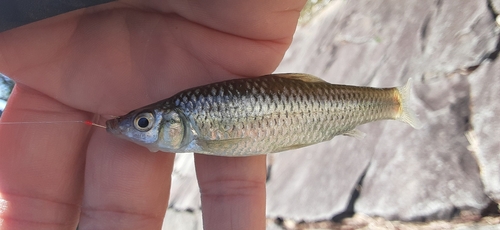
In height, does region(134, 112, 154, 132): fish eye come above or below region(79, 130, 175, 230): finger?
above

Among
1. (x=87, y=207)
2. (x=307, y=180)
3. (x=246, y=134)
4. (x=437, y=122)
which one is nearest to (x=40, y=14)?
(x=87, y=207)

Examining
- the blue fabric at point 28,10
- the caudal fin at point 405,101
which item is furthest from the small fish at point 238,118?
the blue fabric at point 28,10

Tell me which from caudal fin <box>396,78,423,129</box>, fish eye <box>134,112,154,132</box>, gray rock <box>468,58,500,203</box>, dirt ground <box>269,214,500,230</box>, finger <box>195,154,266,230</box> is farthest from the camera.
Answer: gray rock <box>468,58,500,203</box>

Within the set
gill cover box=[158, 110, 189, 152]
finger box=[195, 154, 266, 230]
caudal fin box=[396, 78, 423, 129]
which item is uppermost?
caudal fin box=[396, 78, 423, 129]

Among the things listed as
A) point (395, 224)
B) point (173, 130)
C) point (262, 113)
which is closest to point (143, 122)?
point (173, 130)

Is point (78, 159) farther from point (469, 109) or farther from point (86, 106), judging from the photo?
point (469, 109)

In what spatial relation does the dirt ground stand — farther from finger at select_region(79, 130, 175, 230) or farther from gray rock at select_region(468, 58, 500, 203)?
finger at select_region(79, 130, 175, 230)

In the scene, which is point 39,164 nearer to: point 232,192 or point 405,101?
point 232,192

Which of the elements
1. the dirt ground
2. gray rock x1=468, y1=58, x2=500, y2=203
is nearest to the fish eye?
the dirt ground
